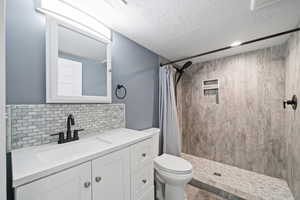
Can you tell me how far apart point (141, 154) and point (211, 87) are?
81.2 inches

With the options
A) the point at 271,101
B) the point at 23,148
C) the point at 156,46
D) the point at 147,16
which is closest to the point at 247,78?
the point at 271,101

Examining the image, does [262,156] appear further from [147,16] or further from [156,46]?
[147,16]

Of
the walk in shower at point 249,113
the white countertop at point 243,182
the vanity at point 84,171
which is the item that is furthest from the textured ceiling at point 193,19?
the white countertop at point 243,182

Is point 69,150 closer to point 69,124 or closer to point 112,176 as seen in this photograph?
point 69,124

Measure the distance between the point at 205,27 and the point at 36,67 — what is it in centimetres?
176

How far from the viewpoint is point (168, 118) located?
7.40 feet

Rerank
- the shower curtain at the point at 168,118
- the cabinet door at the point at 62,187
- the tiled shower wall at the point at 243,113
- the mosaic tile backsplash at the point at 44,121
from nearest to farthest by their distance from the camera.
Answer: the cabinet door at the point at 62,187 < the mosaic tile backsplash at the point at 44,121 < the tiled shower wall at the point at 243,113 < the shower curtain at the point at 168,118

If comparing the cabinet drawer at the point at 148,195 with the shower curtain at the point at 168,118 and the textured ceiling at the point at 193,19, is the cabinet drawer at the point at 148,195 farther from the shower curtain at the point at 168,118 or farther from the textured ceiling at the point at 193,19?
the textured ceiling at the point at 193,19

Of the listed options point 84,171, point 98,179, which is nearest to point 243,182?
point 98,179

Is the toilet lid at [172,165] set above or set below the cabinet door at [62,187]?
below

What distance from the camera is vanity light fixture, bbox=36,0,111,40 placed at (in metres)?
1.04

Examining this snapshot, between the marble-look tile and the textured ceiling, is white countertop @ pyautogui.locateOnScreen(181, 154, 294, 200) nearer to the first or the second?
the marble-look tile

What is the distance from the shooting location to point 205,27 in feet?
4.92

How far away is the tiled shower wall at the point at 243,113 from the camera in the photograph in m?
1.95
